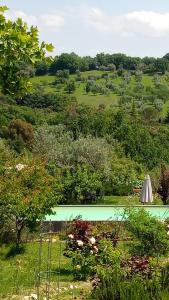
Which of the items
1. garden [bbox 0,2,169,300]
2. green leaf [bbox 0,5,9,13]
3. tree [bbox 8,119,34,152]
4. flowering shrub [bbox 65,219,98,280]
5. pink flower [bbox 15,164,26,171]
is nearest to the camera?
green leaf [bbox 0,5,9,13]

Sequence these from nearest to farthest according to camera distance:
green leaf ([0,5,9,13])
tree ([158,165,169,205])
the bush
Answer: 1. green leaf ([0,5,9,13])
2. the bush
3. tree ([158,165,169,205])

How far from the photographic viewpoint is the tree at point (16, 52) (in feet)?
20.5

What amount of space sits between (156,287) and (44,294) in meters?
2.84

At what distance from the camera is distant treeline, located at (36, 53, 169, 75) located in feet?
370

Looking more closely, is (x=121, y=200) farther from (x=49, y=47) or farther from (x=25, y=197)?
(x=49, y=47)

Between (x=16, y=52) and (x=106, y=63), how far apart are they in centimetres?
11955

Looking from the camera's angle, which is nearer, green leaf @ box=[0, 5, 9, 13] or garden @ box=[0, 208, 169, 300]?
green leaf @ box=[0, 5, 9, 13]

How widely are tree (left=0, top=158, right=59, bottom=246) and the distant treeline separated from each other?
293 ft

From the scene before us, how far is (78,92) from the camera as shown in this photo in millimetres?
94562

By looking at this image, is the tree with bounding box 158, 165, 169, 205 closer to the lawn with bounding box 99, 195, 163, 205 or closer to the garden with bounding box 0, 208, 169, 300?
the lawn with bounding box 99, 195, 163, 205

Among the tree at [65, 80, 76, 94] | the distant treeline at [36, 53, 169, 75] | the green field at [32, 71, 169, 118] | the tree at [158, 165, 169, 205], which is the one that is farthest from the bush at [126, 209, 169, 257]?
the distant treeline at [36, 53, 169, 75]

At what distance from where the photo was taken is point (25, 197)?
1554cm

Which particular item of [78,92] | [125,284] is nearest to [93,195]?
[125,284]

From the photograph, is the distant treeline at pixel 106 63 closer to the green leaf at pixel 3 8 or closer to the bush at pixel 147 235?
the bush at pixel 147 235
